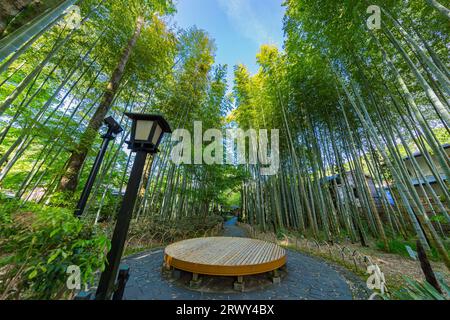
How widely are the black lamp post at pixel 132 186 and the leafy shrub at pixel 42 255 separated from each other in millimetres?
211

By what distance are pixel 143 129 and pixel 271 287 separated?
3.17 m

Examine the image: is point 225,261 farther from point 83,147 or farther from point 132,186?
point 83,147

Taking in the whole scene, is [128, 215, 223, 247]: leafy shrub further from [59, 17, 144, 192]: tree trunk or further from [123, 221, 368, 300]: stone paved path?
[59, 17, 144, 192]: tree trunk

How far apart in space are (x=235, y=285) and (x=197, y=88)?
21.7 feet

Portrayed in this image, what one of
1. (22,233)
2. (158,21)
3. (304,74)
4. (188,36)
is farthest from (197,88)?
(22,233)

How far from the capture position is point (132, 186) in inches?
55.0

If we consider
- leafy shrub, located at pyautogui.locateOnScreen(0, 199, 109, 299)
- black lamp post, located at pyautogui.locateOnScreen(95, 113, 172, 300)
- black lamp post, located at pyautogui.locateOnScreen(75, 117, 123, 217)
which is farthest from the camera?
black lamp post, located at pyautogui.locateOnScreen(75, 117, 123, 217)

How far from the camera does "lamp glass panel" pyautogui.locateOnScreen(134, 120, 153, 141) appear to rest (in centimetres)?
152

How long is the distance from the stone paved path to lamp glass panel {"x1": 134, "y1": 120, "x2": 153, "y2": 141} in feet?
7.33

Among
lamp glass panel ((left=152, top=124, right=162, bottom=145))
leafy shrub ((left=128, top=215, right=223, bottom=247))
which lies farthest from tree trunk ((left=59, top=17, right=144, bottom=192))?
leafy shrub ((left=128, top=215, right=223, bottom=247))

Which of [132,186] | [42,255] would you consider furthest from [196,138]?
[42,255]

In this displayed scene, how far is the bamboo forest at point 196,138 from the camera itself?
4.13ft

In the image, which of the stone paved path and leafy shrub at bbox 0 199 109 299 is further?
the stone paved path

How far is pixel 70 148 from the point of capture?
291 centimetres
